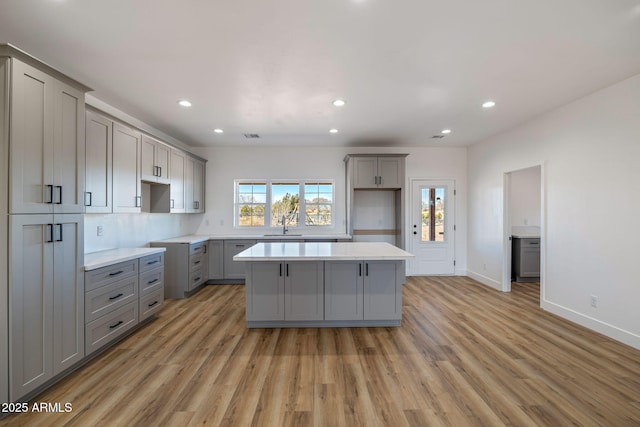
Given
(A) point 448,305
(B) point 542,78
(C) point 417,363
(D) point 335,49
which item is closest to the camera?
(D) point 335,49

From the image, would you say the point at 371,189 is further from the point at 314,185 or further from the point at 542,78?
the point at 542,78

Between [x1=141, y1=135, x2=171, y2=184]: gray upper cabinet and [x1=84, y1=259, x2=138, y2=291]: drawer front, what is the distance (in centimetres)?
130

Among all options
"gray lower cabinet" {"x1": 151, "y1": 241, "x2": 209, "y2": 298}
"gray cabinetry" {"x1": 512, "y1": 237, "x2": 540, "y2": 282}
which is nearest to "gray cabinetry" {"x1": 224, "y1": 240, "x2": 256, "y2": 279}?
"gray lower cabinet" {"x1": 151, "y1": 241, "x2": 209, "y2": 298}

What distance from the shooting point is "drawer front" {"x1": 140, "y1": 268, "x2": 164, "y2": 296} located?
3203mm

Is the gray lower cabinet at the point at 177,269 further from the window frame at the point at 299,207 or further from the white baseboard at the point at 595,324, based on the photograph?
the white baseboard at the point at 595,324

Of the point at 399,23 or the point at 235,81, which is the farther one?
the point at 235,81

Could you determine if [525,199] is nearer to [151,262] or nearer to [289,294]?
[289,294]

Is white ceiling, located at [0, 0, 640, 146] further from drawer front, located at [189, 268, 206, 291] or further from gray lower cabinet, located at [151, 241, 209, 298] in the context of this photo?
drawer front, located at [189, 268, 206, 291]

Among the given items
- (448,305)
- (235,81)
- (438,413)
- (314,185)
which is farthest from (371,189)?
(438,413)

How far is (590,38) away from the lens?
2.11 m

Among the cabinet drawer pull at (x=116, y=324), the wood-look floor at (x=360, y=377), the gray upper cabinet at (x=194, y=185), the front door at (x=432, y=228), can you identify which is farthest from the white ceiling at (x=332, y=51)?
the wood-look floor at (x=360, y=377)

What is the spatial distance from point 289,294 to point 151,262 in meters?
1.78

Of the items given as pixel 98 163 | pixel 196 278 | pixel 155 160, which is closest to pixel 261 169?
pixel 155 160

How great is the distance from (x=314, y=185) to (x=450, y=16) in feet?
13.4
